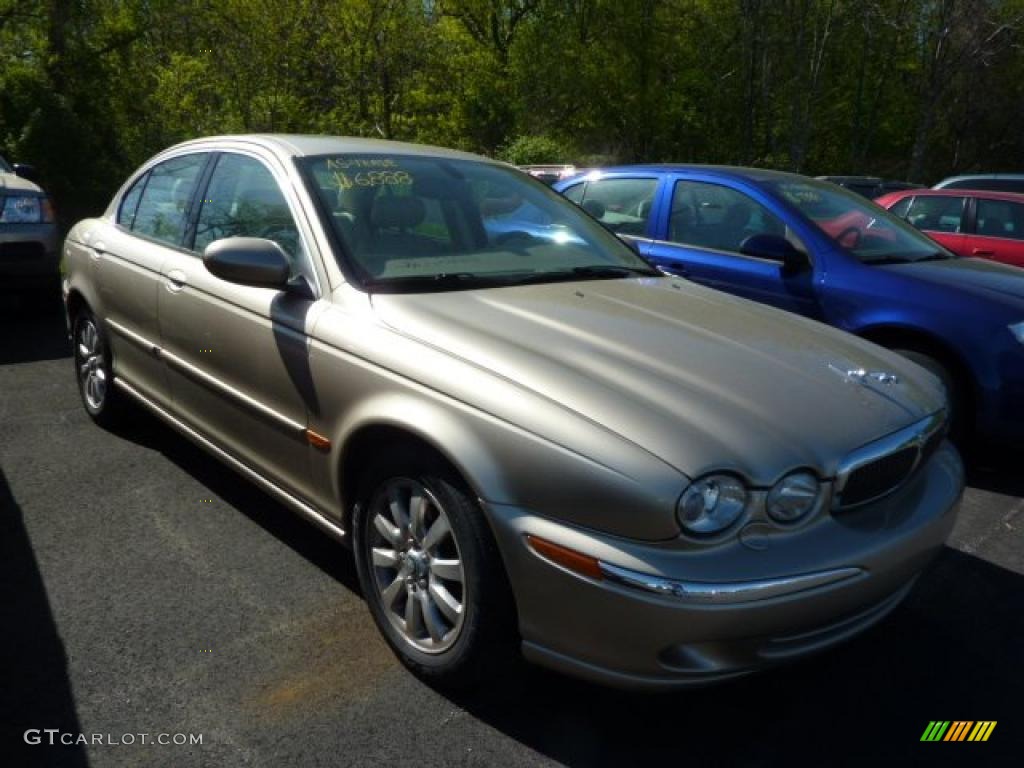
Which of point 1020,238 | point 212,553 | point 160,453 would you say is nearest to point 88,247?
point 160,453

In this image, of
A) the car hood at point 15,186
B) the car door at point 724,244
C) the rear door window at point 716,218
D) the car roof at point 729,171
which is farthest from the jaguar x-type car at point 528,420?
the car hood at point 15,186

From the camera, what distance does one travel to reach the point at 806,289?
16.7 ft

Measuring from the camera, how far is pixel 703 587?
2.12 m

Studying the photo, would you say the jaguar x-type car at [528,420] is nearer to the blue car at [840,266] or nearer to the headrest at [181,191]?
the headrest at [181,191]

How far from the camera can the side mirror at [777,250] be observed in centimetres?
505

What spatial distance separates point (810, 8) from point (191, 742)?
29.3 m

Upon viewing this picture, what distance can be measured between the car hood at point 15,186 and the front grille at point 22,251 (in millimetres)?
448

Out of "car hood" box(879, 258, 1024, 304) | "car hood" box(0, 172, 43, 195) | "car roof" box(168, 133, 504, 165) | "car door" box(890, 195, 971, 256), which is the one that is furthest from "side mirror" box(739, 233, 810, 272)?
"car hood" box(0, 172, 43, 195)

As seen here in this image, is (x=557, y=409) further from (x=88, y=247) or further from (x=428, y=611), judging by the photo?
(x=88, y=247)

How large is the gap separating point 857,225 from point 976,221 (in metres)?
3.98

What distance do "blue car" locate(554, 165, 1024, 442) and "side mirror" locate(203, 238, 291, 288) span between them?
2991 mm

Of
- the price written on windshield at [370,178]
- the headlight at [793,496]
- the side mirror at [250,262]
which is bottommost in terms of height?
the headlight at [793,496]

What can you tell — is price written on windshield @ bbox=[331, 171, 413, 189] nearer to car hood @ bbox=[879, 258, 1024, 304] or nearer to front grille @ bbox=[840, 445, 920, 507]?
front grille @ bbox=[840, 445, 920, 507]

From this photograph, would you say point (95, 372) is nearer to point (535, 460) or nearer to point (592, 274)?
point (592, 274)
